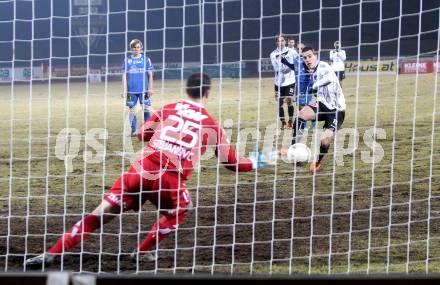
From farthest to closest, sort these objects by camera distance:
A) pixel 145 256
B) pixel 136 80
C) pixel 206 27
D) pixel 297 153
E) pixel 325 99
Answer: pixel 206 27 → pixel 136 80 → pixel 325 99 → pixel 297 153 → pixel 145 256

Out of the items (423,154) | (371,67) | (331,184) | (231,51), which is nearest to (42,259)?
(331,184)

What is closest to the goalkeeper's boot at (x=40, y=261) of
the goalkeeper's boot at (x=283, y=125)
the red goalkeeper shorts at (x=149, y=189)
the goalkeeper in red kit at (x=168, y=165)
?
the goalkeeper in red kit at (x=168, y=165)

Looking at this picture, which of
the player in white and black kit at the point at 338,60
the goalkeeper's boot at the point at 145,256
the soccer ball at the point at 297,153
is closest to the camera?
the goalkeeper's boot at the point at 145,256

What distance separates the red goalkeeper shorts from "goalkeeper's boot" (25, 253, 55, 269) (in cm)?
60

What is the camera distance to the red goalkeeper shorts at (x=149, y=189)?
4828 mm

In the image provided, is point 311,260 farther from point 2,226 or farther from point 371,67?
point 371,67

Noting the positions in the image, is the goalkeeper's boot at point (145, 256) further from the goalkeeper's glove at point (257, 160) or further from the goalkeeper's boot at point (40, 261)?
the goalkeeper's glove at point (257, 160)

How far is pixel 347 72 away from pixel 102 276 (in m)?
9.52

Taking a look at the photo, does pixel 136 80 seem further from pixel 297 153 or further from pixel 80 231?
pixel 80 231

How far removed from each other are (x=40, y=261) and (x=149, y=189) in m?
0.94

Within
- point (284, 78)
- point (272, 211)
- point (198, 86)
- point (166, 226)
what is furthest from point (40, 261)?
point (284, 78)

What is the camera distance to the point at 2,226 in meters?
6.21

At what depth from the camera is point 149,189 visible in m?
4.91

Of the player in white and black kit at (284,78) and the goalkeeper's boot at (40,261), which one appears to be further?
the player in white and black kit at (284,78)
